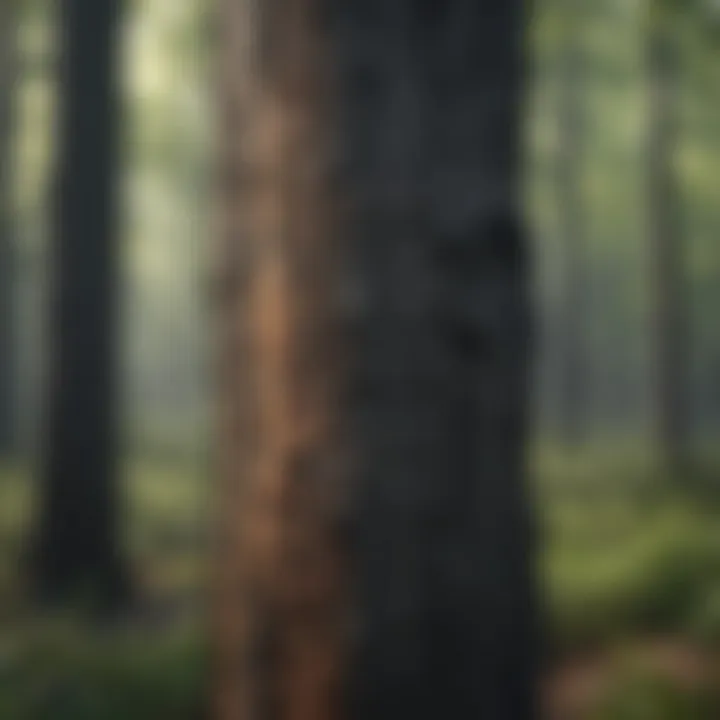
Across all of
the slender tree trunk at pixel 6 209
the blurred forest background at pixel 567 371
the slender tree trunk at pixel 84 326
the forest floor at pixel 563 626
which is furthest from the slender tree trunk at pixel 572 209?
the slender tree trunk at pixel 84 326

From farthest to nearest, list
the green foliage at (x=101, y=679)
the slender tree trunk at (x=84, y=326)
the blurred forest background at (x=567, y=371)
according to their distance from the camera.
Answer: the slender tree trunk at (x=84, y=326) < the blurred forest background at (x=567, y=371) < the green foliage at (x=101, y=679)

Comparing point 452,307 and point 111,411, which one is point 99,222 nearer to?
point 111,411

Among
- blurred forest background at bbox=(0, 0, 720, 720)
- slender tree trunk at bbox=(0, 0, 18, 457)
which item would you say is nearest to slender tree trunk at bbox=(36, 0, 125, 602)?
blurred forest background at bbox=(0, 0, 720, 720)

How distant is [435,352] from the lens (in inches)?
85.7

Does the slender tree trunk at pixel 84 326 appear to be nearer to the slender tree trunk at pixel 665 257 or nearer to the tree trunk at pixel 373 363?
the tree trunk at pixel 373 363

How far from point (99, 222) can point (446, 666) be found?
22.3 ft

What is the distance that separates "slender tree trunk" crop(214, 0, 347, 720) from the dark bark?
0.15 feet

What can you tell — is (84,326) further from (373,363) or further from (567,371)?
(567,371)

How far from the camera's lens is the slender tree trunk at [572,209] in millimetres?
21750

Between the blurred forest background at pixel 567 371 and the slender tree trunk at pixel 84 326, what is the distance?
0.92 ft

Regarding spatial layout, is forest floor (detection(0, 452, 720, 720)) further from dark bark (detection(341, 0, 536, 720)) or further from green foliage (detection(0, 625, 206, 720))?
dark bark (detection(341, 0, 536, 720))

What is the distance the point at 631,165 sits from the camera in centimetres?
2669

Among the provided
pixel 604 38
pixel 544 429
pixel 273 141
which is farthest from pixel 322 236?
pixel 544 429

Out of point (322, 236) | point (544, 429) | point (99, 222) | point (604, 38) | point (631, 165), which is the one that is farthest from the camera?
point (544, 429)
